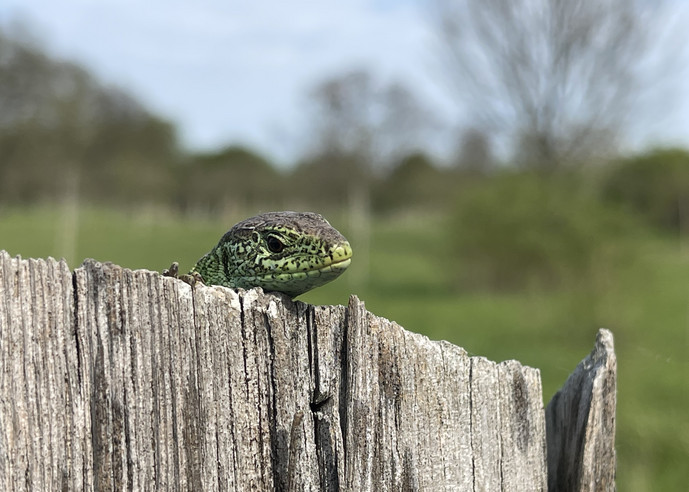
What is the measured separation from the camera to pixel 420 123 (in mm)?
32812

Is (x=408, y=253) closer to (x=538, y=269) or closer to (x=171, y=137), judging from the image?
(x=538, y=269)

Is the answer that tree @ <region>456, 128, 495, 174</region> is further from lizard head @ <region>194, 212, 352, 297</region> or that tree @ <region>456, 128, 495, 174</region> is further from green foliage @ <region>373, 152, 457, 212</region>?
lizard head @ <region>194, 212, 352, 297</region>

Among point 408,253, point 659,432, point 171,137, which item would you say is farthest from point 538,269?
point 171,137

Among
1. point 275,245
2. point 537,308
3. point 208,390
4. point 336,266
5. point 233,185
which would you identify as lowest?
point 208,390

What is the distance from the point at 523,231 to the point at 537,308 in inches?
183

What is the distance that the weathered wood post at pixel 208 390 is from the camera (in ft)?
4.47

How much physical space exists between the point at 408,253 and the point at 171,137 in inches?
908

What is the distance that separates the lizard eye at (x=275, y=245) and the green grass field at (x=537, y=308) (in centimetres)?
82

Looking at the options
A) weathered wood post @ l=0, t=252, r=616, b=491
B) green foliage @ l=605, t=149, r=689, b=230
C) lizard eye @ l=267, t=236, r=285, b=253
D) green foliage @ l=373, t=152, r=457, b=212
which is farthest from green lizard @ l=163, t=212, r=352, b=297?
green foliage @ l=373, t=152, r=457, b=212

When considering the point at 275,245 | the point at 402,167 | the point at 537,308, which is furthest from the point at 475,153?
the point at 275,245

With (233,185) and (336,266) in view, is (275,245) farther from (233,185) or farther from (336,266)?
(233,185)

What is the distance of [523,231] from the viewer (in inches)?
736

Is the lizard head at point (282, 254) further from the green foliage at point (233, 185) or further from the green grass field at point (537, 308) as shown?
the green foliage at point (233, 185)

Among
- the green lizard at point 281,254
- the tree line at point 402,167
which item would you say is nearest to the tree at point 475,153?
the tree line at point 402,167
